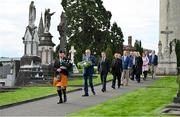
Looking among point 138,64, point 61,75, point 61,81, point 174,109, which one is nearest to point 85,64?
point 61,75

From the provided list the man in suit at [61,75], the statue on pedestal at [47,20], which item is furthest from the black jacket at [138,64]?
the man in suit at [61,75]

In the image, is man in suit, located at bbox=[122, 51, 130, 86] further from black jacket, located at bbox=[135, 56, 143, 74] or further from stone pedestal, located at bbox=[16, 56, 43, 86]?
stone pedestal, located at bbox=[16, 56, 43, 86]

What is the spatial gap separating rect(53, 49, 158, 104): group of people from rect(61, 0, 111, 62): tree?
134 ft

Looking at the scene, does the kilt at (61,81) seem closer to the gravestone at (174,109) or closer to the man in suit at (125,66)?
the gravestone at (174,109)

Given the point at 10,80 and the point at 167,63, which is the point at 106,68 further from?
the point at 167,63

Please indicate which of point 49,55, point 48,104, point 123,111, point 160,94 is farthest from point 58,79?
point 49,55

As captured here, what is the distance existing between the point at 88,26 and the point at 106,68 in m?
55.5

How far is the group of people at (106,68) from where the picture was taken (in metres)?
18.7

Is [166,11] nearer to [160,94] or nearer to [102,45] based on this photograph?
[102,45]

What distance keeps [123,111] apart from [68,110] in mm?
1903

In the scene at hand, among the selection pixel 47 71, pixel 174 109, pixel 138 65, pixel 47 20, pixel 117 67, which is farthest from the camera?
pixel 47 20

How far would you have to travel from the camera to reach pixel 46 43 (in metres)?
41.9

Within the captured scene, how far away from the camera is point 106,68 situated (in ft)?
81.3

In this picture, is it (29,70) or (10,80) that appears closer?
(10,80)
